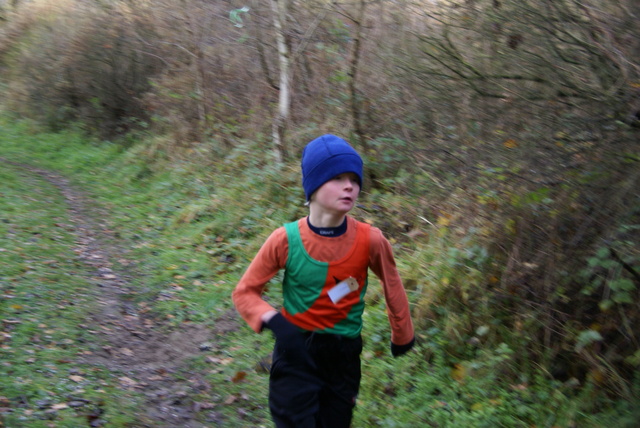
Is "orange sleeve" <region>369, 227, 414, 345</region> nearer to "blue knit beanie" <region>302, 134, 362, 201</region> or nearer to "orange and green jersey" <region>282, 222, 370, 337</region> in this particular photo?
"orange and green jersey" <region>282, 222, 370, 337</region>

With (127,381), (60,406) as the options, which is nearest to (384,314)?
(127,381)

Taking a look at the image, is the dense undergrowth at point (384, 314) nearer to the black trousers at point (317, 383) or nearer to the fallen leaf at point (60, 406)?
the fallen leaf at point (60, 406)

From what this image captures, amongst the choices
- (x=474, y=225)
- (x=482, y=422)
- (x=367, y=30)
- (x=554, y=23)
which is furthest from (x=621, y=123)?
(x=367, y=30)

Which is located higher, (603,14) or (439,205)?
(603,14)

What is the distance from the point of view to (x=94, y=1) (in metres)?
18.0

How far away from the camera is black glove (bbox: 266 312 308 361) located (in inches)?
115

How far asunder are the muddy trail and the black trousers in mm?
2195

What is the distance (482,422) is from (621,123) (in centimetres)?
246

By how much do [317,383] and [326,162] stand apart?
1.17 metres

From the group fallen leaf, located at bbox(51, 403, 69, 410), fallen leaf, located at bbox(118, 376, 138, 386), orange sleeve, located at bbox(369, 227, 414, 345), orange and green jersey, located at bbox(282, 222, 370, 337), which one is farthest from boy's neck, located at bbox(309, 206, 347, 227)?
fallen leaf, located at bbox(118, 376, 138, 386)

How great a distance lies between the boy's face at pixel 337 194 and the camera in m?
3.12

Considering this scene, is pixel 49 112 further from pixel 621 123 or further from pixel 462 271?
pixel 621 123

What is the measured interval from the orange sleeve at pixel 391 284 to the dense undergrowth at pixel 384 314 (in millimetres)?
1653

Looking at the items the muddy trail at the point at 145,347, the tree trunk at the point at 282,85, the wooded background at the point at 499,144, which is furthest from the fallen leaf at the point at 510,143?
the tree trunk at the point at 282,85
